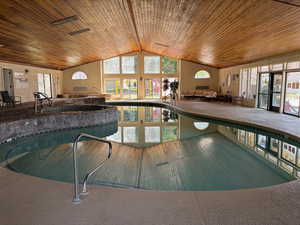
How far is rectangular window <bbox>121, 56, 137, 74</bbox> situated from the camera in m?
16.5

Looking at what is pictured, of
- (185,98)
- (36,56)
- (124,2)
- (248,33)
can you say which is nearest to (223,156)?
(248,33)

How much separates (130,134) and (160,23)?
14.4ft

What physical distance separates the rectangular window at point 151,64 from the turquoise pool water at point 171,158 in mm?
10370

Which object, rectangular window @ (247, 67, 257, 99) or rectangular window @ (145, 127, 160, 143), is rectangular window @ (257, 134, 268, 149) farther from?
rectangular window @ (247, 67, 257, 99)

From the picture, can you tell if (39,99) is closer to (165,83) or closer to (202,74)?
(165,83)

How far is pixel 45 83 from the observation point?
13.9m

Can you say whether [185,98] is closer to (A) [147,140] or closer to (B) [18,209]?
(A) [147,140]

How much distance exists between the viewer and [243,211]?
187 centimetres

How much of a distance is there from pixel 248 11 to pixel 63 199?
5.49 meters

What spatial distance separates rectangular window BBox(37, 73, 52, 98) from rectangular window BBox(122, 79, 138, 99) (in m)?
5.37

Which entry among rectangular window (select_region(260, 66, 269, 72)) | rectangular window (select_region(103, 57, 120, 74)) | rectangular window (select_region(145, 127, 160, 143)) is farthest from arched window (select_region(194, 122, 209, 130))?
rectangular window (select_region(103, 57, 120, 74))

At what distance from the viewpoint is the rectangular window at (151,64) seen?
54.0ft

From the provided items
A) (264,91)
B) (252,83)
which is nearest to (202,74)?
(252,83)

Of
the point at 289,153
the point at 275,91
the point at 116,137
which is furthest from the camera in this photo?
the point at 275,91
